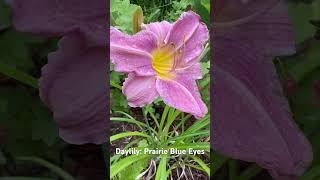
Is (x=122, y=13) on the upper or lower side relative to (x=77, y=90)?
upper

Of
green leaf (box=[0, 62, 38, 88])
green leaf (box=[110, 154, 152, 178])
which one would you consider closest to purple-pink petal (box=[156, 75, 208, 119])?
green leaf (box=[110, 154, 152, 178])

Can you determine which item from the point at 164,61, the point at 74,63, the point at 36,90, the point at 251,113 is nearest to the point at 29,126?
the point at 36,90

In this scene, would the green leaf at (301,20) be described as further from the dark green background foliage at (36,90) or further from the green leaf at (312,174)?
the green leaf at (312,174)

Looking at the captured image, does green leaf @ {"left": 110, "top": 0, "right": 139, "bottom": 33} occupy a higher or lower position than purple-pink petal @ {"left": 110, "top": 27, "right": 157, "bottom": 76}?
higher

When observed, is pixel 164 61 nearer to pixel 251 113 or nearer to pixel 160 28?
pixel 160 28

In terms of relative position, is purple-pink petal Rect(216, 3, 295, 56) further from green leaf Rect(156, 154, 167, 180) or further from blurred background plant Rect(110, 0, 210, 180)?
green leaf Rect(156, 154, 167, 180)

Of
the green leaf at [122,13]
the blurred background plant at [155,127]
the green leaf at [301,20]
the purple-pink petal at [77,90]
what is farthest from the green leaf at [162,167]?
the green leaf at [301,20]
